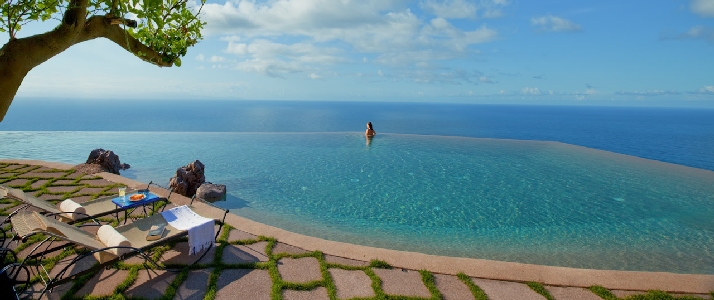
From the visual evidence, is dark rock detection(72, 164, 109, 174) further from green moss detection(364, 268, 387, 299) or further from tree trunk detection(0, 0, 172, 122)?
green moss detection(364, 268, 387, 299)

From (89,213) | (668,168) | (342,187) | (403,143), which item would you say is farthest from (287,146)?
(668,168)

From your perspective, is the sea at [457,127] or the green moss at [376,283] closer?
the green moss at [376,283]

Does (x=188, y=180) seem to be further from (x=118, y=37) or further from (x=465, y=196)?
(x=465, y=196)

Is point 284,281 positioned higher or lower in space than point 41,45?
lower

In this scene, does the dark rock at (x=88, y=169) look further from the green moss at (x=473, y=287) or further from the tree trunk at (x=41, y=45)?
the green moss at (x=473, y=287)

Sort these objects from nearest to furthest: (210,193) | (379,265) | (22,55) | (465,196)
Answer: (22,55)
(379,265)
(210,193)
(465,196)

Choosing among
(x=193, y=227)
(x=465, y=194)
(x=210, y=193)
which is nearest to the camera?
(x=193, y=227)

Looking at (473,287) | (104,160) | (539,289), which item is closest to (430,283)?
(473,287)

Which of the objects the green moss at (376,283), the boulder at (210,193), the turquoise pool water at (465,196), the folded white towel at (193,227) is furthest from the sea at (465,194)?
the folded white towel at (193,227)
